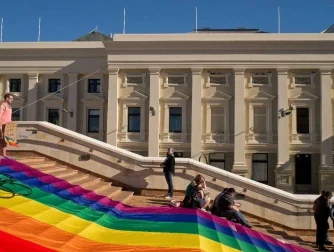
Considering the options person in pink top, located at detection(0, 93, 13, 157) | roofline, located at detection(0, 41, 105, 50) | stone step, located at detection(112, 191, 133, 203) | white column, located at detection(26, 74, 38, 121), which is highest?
roofline, located at detection(0, 41, 105, 50)

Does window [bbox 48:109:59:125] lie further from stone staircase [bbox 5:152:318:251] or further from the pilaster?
stone staircase [bbox 5:152:318:251]

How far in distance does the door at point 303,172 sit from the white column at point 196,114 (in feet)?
23.5

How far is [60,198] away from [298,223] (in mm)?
7056

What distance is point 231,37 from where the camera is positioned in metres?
27.6

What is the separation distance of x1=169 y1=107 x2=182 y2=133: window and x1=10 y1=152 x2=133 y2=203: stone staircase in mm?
15482

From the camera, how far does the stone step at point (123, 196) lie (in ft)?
35.1

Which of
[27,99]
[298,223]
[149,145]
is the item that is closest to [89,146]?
[298,223]

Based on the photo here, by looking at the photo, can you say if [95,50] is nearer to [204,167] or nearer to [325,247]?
[204,167]

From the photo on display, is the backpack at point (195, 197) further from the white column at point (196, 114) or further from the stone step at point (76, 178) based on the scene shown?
the white column at point (196, 114)

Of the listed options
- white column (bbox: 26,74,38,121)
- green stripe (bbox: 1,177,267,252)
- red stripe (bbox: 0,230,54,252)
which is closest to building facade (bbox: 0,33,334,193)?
white column (bbox: 26,74,38,121)

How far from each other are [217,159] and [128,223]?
66.7ft

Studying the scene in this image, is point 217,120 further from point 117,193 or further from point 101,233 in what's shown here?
point 101,233

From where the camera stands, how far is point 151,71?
2808cm

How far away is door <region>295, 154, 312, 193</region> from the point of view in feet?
87.4
